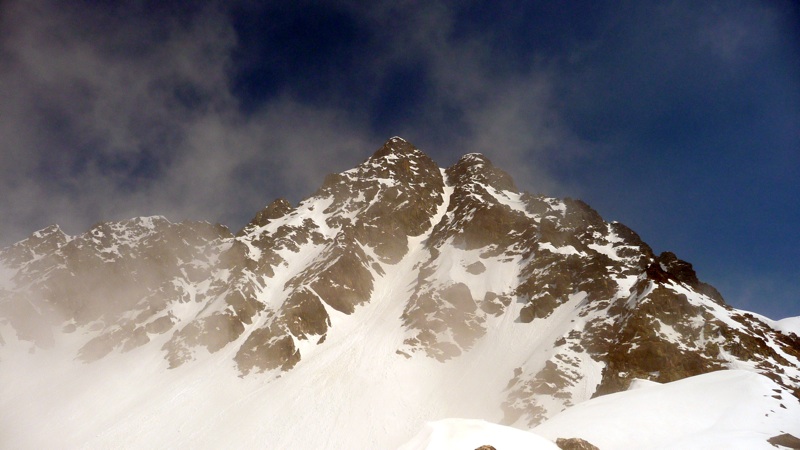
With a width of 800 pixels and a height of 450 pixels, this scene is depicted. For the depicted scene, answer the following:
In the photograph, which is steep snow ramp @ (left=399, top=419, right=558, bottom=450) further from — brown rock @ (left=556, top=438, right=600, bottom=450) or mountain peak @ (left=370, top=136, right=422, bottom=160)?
mountain peak @ (left=370, top=136, right=422, bottom=160)

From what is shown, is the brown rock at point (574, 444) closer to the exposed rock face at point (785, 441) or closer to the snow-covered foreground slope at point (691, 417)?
the snow-covered foreground slope at point (691, 417)

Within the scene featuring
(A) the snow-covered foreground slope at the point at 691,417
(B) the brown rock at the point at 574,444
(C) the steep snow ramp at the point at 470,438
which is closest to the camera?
(C) the steep snow ramp at the point at 470,438

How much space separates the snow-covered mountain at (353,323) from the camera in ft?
243

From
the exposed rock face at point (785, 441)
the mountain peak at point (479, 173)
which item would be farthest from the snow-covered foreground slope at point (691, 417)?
the mountain peak at point (479, 173)

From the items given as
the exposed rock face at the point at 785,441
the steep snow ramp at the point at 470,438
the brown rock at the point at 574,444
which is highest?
the exposed rock face at the point at 785,441

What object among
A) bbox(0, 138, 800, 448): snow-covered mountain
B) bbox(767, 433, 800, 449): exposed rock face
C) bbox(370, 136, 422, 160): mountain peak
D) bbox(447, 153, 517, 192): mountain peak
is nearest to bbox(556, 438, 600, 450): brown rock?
bbox(767, 433, 800, 449): exposed rock face

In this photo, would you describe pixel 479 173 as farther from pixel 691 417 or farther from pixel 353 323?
pixel 691 417

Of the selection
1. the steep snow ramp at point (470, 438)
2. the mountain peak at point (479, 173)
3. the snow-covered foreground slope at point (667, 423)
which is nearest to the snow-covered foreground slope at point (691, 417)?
the snow-covered foreground slope at point (667, 423)

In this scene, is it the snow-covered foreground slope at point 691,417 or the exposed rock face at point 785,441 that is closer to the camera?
the exposed rock face at point 785,441

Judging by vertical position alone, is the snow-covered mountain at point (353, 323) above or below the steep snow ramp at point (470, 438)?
above

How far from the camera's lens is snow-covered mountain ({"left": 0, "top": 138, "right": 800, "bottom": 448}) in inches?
2913

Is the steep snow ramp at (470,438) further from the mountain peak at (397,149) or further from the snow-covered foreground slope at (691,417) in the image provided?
the mountain peak at (397,149)

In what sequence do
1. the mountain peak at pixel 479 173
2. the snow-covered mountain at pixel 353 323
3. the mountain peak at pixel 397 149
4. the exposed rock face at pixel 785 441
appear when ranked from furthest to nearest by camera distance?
the mountain peak at pixel 397 149
the mountain peak at pixel 479 173
the snow-covered mountain at pixel 353 323
the exposed rock face at pixel 785 441

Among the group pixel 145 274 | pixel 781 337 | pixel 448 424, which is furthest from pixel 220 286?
pixel 781 337
